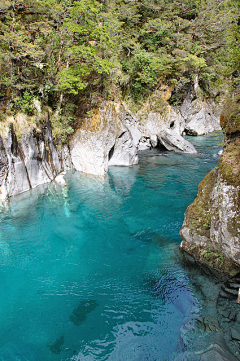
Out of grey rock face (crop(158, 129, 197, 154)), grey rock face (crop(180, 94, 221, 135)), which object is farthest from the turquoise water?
grey rock face (crop(180, 94, 221, 135))

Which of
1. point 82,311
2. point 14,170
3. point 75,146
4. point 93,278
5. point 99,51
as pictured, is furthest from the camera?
point 99,51

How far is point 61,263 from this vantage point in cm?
698

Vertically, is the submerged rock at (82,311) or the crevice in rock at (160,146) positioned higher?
the crevice in rock at (160,146)

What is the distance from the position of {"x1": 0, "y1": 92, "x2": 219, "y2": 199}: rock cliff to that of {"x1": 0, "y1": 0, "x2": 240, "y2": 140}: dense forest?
897 mm

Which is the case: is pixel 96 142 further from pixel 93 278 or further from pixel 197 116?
pixel 197 116

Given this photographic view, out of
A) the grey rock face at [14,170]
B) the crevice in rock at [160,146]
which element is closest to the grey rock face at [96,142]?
the grey rock face at [14,170]

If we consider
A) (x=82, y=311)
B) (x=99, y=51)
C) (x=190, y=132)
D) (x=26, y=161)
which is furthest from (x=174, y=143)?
(x=82, y=311)

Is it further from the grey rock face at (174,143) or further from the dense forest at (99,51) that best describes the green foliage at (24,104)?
the grey rock face at (174,143)

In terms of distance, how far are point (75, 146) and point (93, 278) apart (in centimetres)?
1068

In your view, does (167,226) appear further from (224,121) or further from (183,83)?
(183,83)

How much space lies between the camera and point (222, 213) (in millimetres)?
5699

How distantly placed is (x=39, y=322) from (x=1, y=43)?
1303cm

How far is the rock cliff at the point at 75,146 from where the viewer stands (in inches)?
419

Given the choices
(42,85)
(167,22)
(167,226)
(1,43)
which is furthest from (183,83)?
(167,226)
